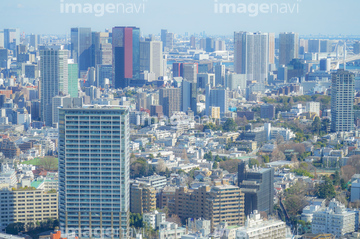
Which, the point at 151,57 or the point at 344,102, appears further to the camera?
the point at 151,57

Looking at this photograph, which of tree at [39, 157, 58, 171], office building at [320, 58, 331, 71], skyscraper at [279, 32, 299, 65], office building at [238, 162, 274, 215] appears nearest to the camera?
office building at [238, 162, 274, 215]

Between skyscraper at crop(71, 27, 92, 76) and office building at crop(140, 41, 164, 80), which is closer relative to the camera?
office building at crop(140, 41, 164, 80)

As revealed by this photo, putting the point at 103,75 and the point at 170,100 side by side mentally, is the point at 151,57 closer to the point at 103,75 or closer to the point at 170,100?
the point at 103,75

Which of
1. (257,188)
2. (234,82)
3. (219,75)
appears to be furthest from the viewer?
(219,75)

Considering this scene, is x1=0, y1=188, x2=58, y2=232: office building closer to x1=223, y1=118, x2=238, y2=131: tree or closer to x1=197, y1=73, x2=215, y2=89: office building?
x1=223, y1=118, x2=238, y2=131: tree

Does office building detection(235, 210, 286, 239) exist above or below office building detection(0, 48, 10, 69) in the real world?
below

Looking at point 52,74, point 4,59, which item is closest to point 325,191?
point 52,74

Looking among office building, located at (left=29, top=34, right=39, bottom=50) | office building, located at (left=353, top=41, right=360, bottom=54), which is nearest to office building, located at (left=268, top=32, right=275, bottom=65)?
office building, located at (left=353, top=41, right=360, bottom=54)
